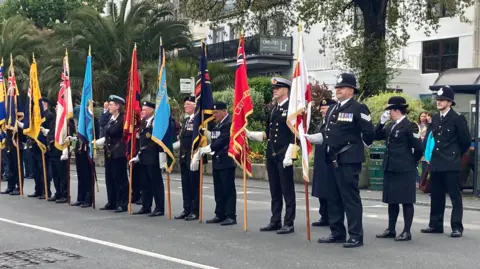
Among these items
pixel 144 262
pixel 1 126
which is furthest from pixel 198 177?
pixel 1 126

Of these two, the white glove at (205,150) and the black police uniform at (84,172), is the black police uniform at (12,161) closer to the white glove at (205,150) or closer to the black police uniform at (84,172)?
the black police uniform at (84,172)

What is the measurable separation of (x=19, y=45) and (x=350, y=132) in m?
30.5

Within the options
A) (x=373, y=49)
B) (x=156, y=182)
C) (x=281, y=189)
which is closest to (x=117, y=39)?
(x=373, y=49)

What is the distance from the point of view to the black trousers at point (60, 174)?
545 inches

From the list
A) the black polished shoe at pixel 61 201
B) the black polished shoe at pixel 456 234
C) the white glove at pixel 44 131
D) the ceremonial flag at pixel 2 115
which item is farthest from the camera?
the ceremonial flag at pixel 2 115

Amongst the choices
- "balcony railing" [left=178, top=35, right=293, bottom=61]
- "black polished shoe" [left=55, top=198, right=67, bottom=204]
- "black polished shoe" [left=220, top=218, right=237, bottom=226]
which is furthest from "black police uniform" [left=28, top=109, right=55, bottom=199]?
"balcony railing" [left=178, top=35, right=293, bottom=61]

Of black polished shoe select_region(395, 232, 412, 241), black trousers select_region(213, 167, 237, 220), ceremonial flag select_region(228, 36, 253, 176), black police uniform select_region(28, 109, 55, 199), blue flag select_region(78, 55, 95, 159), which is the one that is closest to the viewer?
black polished shoe select_region(395, 232, 412, 241)

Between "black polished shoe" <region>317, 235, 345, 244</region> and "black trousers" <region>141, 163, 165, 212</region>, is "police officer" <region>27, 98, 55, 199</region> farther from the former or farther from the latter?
"black polished shoe" <region>317, 235, 345, 244</region>

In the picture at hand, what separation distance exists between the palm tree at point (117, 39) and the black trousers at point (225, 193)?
17500mm

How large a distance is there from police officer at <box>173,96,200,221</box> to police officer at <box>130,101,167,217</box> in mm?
381

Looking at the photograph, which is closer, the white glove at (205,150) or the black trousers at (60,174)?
the white glove at (205,150)

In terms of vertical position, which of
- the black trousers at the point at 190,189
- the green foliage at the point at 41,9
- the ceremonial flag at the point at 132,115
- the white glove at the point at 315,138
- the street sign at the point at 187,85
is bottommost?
the black trousers at the point at 190,189

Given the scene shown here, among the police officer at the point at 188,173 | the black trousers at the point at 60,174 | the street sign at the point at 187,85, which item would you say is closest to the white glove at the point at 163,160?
the police officer at the point at 188,173

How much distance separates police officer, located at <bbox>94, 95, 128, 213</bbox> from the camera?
41.1 feet
